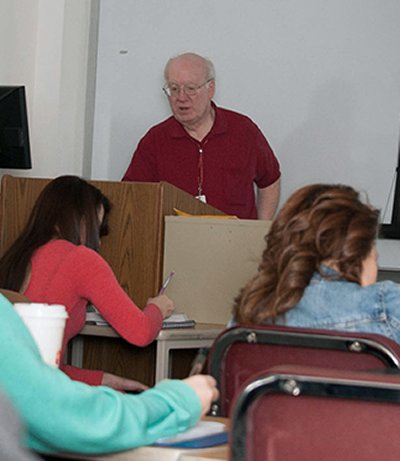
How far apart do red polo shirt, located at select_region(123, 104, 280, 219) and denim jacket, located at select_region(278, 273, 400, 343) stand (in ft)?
9.18

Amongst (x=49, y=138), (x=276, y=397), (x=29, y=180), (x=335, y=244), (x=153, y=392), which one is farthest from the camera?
(x=49, y=138)

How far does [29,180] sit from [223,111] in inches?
64.6

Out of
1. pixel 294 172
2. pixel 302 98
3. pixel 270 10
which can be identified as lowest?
pixel 294 172

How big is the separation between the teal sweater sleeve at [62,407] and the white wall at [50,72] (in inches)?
144

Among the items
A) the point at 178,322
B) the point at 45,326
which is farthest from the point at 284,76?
the point at 45,326

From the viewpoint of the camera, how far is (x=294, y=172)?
556cm

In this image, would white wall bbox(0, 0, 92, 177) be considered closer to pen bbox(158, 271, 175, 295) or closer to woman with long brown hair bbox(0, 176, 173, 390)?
pen bbox(158, 271, 175, 295)

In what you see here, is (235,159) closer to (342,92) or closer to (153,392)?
(342,92)

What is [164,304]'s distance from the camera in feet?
11.3

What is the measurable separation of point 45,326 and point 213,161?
3.57 m

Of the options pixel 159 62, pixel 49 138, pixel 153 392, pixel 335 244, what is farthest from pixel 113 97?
pixel 153 392

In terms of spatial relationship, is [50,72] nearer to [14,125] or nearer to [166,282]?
[14,125]

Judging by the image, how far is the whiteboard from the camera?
214 inches

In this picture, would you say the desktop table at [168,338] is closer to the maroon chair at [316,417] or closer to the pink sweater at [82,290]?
the pink sweater at [82,290]
